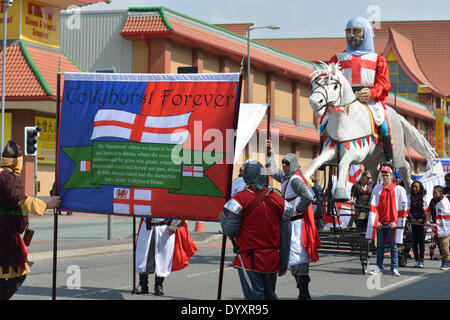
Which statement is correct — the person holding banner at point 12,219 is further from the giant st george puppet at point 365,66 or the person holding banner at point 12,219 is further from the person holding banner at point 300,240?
the giant st george puppet at point 365,66

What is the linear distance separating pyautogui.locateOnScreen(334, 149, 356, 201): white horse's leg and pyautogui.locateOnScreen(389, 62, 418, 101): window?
55148 millimetres

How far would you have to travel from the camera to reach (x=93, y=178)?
8781 millimetres

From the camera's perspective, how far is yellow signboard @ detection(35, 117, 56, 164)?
35.1m

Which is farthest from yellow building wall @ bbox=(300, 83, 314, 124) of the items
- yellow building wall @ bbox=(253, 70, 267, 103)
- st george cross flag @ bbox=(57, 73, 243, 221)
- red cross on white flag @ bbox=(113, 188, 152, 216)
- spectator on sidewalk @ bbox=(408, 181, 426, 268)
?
red cross on white flag @ bbox=(113, 188, 152, 216)

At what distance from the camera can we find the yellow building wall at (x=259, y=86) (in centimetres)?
4403

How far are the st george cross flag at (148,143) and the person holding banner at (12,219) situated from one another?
90 cm

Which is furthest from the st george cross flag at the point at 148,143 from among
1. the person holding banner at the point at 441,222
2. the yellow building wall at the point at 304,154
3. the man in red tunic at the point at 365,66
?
the yellow building wall at the point at 304,154

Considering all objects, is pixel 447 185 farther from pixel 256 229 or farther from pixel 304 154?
pixel 304 154

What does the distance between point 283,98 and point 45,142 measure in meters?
17.5

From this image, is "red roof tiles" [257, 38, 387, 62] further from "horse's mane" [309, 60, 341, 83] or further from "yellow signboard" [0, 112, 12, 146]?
"horse's mane" [309, 60, 341, 83]

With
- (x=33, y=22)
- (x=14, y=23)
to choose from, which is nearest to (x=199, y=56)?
(x=33, y=22)

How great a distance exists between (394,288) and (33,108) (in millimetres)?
25334

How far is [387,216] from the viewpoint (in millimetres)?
13844

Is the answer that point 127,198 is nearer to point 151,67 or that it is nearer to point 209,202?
point 209,202
